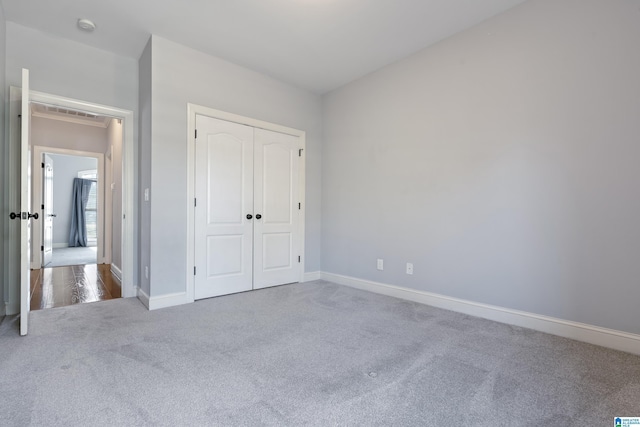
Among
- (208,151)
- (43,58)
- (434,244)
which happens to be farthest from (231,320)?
(43,58)

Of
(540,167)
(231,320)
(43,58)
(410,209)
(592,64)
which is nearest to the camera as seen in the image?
(592,64)

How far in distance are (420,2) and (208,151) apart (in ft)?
8.19

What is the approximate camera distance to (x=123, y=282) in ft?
11.2

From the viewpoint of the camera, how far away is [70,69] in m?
3.10

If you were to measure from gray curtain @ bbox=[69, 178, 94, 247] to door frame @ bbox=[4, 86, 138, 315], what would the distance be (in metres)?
7.11

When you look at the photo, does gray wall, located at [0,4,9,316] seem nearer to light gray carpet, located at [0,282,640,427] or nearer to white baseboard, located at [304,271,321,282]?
light gray carpet, located at [0,282,640,427]

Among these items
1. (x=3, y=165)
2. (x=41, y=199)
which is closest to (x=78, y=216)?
(x=41, y=199)

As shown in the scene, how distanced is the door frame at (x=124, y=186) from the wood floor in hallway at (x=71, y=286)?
27 centimetres

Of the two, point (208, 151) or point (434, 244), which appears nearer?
point (434, 244)

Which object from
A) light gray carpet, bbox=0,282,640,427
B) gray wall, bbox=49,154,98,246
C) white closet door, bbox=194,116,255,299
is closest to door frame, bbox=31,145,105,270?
light gray carpet, bbox=0,282,640,427

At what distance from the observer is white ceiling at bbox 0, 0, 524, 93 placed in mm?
2578

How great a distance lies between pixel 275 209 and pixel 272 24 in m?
2.07

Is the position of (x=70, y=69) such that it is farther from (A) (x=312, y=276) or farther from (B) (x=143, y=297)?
(A) (x=312, y=276)

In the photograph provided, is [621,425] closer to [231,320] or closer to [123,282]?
[231,320]
